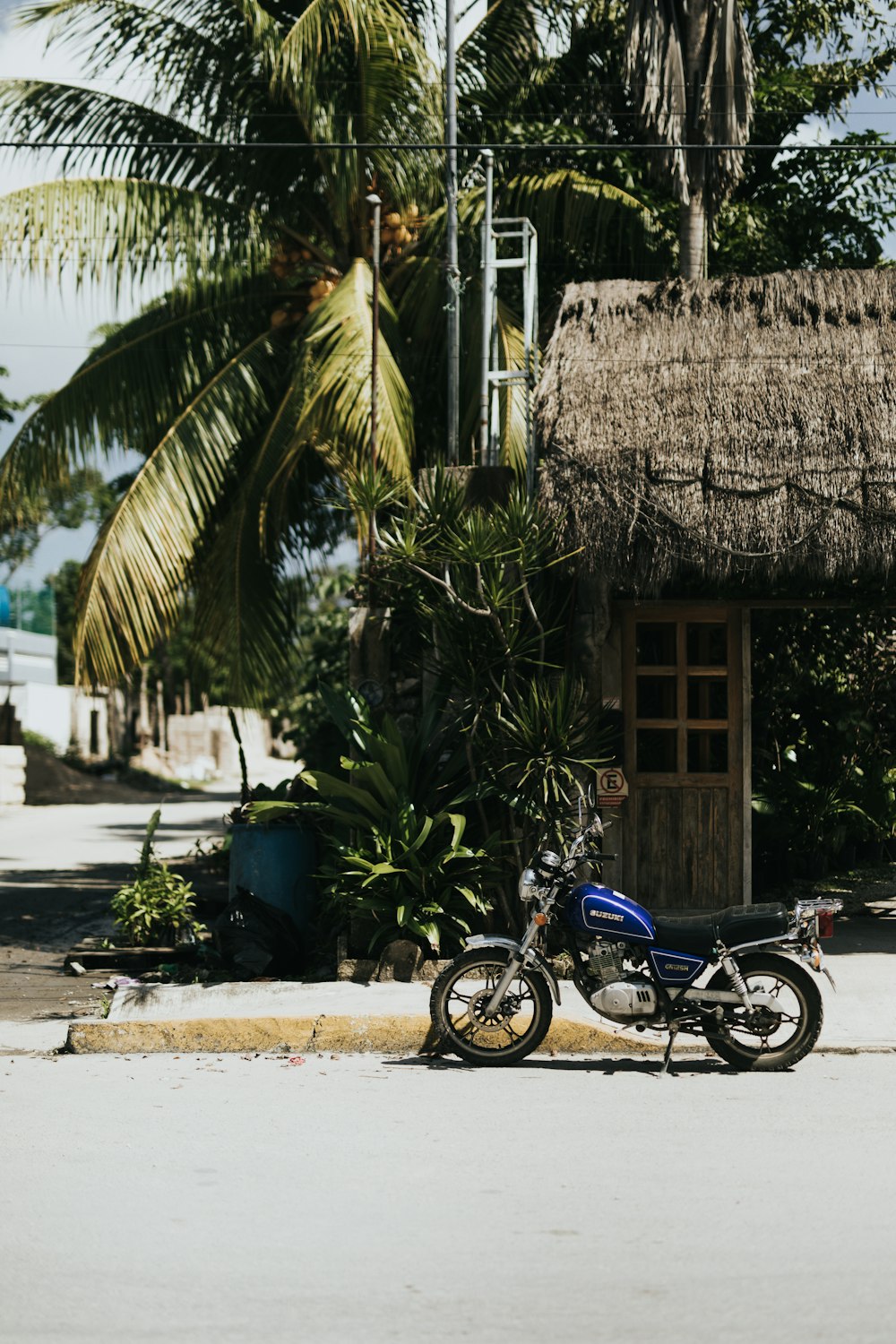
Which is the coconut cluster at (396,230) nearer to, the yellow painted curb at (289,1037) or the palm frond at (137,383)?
the palm frond at (137,383)

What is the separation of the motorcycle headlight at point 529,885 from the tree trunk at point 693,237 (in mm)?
8748

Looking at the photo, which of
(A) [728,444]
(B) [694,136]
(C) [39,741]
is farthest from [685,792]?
(C) [39,741]

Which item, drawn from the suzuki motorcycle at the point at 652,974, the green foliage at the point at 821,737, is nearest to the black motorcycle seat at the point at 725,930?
the suzuki motorcycle at the point at 652,974

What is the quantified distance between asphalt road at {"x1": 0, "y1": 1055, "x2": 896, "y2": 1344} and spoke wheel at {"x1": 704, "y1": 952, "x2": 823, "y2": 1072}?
0.14 metres

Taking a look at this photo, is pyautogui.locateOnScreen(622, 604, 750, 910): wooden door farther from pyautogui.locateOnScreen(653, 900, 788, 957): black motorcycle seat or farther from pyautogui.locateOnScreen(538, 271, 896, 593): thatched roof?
pyautogui.locateOnScreen(653, 900, 788, 957): black motorcycle seat

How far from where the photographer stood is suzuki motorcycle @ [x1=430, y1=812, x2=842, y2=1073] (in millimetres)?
7766

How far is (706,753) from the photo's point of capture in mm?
11859

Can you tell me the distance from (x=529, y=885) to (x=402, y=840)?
220cm

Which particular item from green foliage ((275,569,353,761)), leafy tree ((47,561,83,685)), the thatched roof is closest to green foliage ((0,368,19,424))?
green foliage ((275,569,353,761))

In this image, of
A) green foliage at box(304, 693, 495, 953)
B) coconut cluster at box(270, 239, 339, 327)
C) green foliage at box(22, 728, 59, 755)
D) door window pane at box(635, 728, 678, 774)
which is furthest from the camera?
green foliage at box(22, 728, 59, 755)

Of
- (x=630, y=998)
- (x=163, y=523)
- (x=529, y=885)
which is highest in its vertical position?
(x=163, y=523)

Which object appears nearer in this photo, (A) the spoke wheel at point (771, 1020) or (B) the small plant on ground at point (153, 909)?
(A) the spoke wheel at point (771, 1020)

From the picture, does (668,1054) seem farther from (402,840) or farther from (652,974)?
(402,840)

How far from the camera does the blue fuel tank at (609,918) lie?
7820 mm
